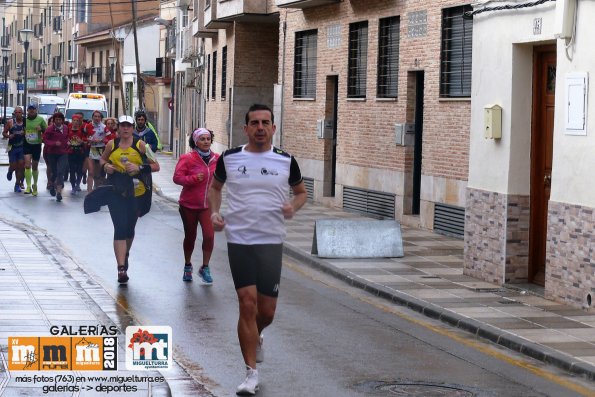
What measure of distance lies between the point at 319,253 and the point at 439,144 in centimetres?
517

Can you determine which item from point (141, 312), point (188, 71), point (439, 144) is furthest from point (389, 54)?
point (188, 71)

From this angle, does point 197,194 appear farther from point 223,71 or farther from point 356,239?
point 223,71

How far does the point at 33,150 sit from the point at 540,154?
→ 606 inches

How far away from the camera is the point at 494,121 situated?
1526 centimetres

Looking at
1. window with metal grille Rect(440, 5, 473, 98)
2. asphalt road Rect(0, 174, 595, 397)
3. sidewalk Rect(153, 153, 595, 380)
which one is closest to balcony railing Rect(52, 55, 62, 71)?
window with metal grille Rect(440, 5, 473, 98)

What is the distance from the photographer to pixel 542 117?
1501 centimetres

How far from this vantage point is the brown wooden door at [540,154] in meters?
14.9

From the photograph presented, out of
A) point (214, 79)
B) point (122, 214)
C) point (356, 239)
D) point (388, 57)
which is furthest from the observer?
point (214, 79)

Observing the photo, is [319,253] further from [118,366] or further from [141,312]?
[118,366]

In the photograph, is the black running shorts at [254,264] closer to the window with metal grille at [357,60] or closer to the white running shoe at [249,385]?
the white running shoe at [249,385]

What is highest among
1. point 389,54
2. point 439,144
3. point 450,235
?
point 389,54

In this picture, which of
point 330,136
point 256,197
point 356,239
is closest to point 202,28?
point 330,136

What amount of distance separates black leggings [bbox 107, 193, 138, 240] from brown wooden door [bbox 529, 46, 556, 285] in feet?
14.7

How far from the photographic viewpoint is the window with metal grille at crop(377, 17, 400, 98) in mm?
24547
